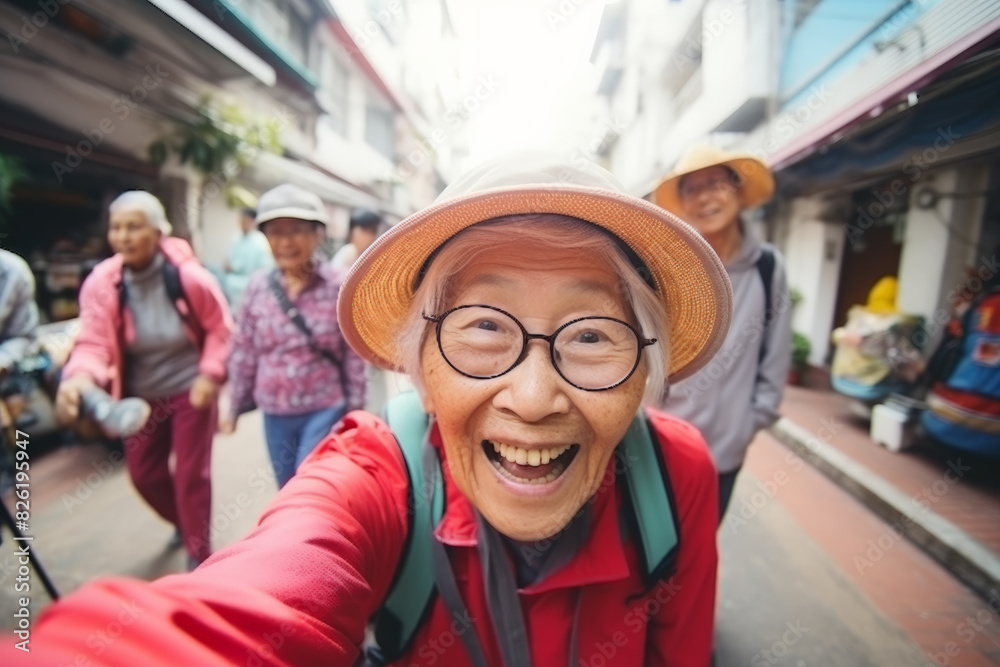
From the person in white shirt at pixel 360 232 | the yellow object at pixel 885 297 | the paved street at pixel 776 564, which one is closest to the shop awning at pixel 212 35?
the person in white shirt at pixel 360 232

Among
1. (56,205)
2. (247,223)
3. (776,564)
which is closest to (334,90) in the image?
(247,223)

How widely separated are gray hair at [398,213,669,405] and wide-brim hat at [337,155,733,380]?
23 millimetres

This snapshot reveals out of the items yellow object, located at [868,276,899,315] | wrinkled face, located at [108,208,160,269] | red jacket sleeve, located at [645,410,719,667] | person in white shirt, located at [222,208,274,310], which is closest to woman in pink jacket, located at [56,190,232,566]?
wrinkled face, located at [108,208,160,269]

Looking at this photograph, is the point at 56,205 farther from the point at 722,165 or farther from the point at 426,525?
the point at 722,165

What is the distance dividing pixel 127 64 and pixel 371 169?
39.3 ft

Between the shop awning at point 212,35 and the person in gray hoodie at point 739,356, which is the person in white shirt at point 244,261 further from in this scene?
the person in gray hoodie at point 739,356

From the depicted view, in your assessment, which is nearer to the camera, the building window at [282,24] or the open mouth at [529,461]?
the open mouth at [529,461]

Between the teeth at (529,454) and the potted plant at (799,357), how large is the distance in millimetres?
7143

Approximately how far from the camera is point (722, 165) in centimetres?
241

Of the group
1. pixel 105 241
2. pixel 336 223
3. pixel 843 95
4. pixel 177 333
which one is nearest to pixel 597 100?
pixel 336 223

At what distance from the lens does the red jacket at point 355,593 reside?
21.0 inches

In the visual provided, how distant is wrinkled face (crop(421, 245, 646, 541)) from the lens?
925 mm

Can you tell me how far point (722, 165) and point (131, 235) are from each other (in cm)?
316

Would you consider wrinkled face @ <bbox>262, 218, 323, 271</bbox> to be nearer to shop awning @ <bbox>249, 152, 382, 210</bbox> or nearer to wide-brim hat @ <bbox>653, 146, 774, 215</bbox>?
wide-brim hat @ <bbox>653, 146, 774, 215</bbox>
